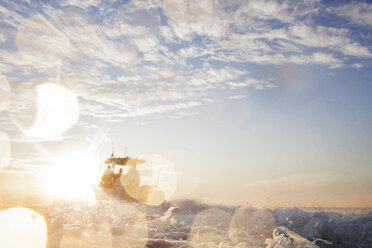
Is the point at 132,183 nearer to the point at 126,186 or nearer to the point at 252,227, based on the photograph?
the point at 126,186

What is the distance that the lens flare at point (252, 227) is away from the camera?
14076mm

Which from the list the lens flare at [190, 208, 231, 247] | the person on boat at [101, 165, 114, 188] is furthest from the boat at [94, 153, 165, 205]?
the lens flare at [190, 208, 231, 247]

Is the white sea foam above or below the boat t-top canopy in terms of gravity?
below

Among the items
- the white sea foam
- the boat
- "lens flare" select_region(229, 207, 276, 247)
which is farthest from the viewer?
the boat

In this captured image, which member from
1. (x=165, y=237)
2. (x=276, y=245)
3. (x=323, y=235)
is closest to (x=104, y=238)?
(x=165, y=237)

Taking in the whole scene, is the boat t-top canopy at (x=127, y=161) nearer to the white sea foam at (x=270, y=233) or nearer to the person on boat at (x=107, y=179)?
the person on boat at (x=107, y=179)

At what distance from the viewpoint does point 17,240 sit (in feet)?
45.2

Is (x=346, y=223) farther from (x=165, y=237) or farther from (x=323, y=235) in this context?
(x=165, y=237)

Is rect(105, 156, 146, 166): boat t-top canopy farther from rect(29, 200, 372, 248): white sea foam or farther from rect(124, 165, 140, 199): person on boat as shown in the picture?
rect(29, 200, 372, 248): white sea foam

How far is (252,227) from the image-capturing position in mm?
16891

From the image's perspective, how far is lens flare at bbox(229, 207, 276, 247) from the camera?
46.2 ft

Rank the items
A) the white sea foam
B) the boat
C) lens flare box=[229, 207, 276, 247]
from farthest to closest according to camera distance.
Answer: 1. the boat
2. lens flare box=[229, 207, 276, 247]
3. the white sea foam

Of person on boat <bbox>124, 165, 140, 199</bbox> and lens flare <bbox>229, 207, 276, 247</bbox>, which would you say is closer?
lens flare <bbox>229, 207, 276, 247</bbox>

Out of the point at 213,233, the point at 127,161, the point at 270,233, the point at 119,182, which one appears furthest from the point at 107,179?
the point at 270,233
